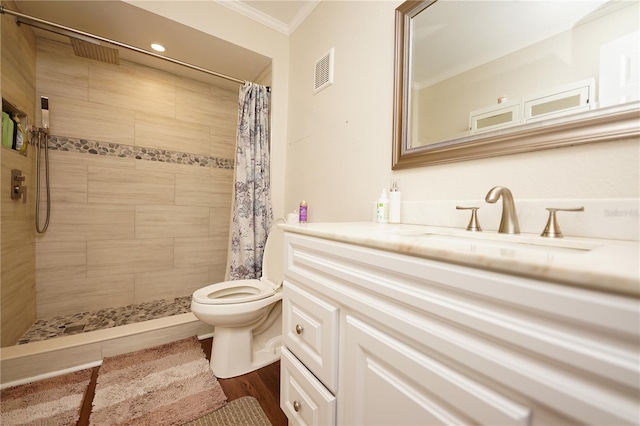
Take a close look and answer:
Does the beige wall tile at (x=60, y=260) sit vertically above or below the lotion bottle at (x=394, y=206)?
below

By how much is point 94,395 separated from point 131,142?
1.83 meters

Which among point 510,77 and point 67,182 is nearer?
point 510,77

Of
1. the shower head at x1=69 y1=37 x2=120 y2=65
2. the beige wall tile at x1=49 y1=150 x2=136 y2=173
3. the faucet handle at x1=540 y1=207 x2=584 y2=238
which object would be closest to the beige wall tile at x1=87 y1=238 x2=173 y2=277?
the beige wall tile at x1=49 y1=150 x2=136 y2=173

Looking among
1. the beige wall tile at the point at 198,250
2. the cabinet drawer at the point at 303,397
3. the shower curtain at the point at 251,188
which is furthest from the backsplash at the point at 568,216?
the beige wall tile at the point at 198,250

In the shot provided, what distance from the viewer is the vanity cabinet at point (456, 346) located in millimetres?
281

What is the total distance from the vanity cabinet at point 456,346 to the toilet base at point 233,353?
736 mm

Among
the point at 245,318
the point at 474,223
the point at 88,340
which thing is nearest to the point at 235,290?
the point at 245,318

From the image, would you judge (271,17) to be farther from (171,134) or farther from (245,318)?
(245,318)

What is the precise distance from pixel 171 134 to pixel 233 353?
1967 millimetres

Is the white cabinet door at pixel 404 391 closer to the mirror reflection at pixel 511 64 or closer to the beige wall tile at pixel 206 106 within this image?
the mirror reflection at pixel 511 64

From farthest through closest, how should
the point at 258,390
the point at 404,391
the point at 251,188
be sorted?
the point at 251,188, the point at 258,390, the point at 404,391

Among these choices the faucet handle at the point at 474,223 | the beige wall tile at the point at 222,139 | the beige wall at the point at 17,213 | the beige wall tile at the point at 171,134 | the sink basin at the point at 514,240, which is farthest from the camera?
the beige wall tile at the point at 222,139

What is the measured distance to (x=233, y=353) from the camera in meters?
1.37

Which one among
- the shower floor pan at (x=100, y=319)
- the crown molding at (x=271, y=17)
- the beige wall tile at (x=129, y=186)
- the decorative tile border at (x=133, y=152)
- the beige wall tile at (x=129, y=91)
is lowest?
the shower floor pan at (x=100, y=319)
